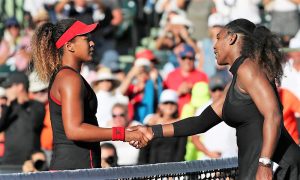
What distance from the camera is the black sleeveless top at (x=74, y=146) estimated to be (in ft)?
20.0

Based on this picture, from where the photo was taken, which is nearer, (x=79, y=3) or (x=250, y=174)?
(x=250, y=174)

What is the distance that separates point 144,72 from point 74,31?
252 inches

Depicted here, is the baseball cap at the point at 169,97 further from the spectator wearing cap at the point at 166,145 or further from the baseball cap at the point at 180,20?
the baseball cap at the point at 180,20

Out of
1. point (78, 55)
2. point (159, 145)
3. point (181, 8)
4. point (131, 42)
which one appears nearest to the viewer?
point (78, 55)

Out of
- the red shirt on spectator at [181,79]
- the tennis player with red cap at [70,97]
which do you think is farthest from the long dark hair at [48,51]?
the red shirt on spectator at [181,79]

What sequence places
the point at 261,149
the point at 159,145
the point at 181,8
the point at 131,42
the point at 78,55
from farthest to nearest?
the point at 131,42, the point at 181,8, the point at 159,145, the point at 78,55, the point at 261,149

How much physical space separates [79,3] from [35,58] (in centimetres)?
846

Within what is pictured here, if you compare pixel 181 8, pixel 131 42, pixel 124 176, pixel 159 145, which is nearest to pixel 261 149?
pixel 124 176

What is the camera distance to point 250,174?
5.76 metres

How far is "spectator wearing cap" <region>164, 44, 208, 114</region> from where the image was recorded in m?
11.9

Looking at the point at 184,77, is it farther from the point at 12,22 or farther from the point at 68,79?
the point at 68,79

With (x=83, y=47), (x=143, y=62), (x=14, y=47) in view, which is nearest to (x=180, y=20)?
(x=143, y=62)

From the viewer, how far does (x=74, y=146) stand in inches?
240

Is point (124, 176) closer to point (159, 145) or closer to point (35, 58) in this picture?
point (35, 58)
